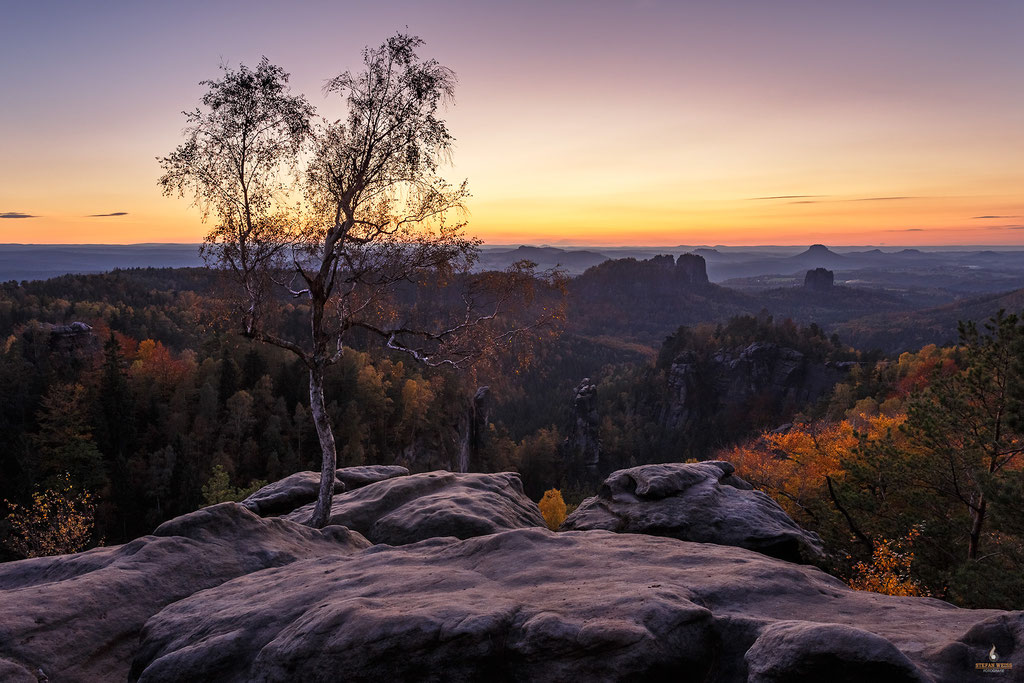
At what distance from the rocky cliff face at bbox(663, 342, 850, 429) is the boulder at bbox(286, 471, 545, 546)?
507 ft

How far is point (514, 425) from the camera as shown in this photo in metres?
165

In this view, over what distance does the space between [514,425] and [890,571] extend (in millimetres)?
145133

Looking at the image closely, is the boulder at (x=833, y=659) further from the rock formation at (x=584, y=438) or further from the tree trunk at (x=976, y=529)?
the rock formation at (x=584, y=438)

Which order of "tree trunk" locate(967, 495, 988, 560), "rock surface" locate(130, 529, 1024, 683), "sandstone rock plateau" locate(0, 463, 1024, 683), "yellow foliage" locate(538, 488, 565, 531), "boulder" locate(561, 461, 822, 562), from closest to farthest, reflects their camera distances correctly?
"rock surface" locate(130, 529, 1024, 683) < "sandstone rock plateau" locate(0, 463, 1024, 683) < "boulder" locate(561, 461, 822, 562) < "tree trunk" locate(967, 495, 988, 560) < "yellow foliage" locate(538, 488, 565, 531)

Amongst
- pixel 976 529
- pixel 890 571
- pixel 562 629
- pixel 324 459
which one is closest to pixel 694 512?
pixel 890 571

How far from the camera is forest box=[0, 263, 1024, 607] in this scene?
2144 cm

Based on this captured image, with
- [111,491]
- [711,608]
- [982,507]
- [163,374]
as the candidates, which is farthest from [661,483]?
[163,374]

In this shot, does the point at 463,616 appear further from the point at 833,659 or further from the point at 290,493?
the point at 290,493

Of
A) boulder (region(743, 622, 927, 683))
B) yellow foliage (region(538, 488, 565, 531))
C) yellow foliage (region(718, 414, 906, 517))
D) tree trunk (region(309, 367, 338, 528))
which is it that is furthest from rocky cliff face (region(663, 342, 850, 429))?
boulder (region(743, 622, 927, 683))

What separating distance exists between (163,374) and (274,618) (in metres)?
90.7

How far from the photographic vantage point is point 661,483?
21.6m

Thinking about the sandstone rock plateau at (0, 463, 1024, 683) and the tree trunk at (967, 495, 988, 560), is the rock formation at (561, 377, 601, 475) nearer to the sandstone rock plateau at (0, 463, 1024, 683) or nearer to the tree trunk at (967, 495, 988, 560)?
the tree trunk at (967, 495, 988, 560)

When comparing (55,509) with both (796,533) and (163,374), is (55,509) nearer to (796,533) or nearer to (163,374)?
(163,374)

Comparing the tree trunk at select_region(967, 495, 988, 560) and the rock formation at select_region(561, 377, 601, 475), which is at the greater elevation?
the tree trunk at select_region(967, 495, 988, 560)
